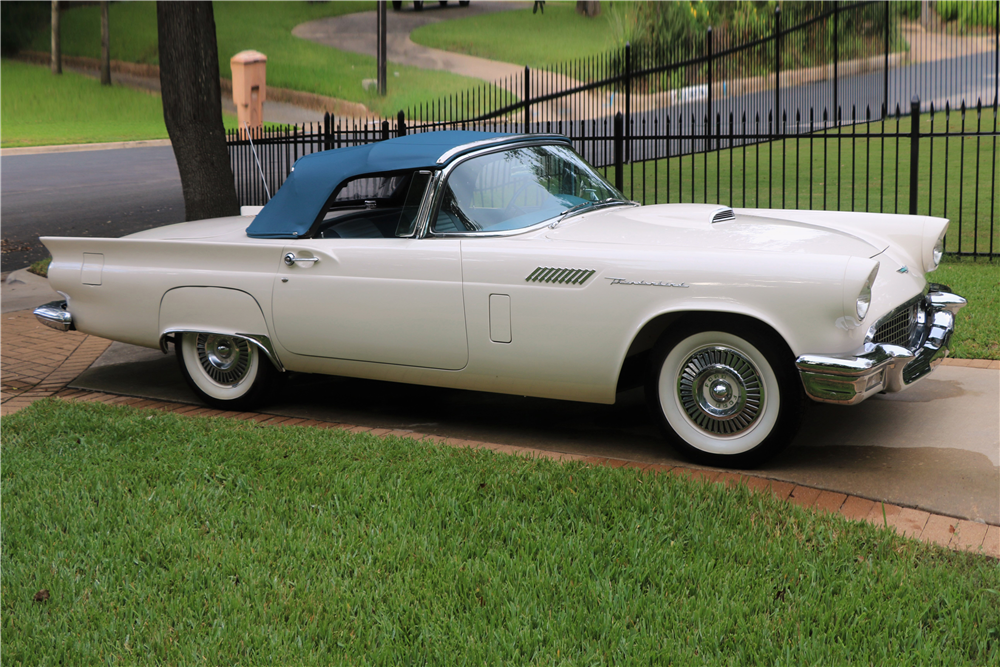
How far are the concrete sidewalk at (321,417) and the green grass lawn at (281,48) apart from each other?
23.5 m

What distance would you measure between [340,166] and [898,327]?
121 inches

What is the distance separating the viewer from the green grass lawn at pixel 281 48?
3331 centimetres

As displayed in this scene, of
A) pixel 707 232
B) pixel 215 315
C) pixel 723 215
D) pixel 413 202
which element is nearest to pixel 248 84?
pixel 215 315

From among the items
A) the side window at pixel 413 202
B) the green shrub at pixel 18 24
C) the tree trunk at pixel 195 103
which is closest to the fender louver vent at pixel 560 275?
the side window at pixel 413 202

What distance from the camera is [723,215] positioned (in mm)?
5062

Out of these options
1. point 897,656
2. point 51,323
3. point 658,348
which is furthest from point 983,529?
point 51,323

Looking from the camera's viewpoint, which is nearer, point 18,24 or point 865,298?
point 865,298

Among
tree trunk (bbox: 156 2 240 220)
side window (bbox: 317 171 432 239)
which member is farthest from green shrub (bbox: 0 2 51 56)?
side window (bbox: 317 171 432 239)

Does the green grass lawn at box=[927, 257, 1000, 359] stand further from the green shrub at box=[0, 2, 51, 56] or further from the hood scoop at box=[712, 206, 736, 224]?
the green shrub at box=[0, 2, 51, 56]

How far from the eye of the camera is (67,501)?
4.25 meters

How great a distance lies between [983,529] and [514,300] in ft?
7.41

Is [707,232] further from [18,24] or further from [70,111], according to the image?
[18,24]

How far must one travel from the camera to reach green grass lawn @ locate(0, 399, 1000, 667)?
118 inches

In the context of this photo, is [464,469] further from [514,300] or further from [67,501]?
[67,501]
